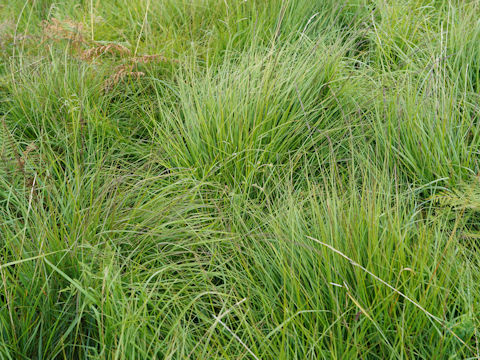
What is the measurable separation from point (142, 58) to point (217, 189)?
1.06 m

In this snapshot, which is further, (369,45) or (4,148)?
(369,45)

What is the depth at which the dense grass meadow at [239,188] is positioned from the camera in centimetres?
167

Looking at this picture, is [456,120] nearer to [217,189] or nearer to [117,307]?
[217,189]

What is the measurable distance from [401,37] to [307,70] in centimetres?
75

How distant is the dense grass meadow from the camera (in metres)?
1.67

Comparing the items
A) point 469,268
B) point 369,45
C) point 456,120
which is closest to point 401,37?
point 369,45

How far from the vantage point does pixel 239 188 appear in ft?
7.67

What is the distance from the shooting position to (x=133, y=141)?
2.89 metres

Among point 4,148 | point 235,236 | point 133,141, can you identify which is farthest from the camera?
point 133,141

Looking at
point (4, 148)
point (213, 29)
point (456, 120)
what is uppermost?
point (213, 29)

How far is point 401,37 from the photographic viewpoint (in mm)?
3055

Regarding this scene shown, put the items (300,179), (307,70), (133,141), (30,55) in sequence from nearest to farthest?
(300,179) < (307,70) < (133,141) < (30,55)

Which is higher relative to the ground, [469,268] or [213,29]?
[213,29]

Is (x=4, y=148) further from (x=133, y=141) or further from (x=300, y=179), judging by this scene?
(x=300, y=179)
